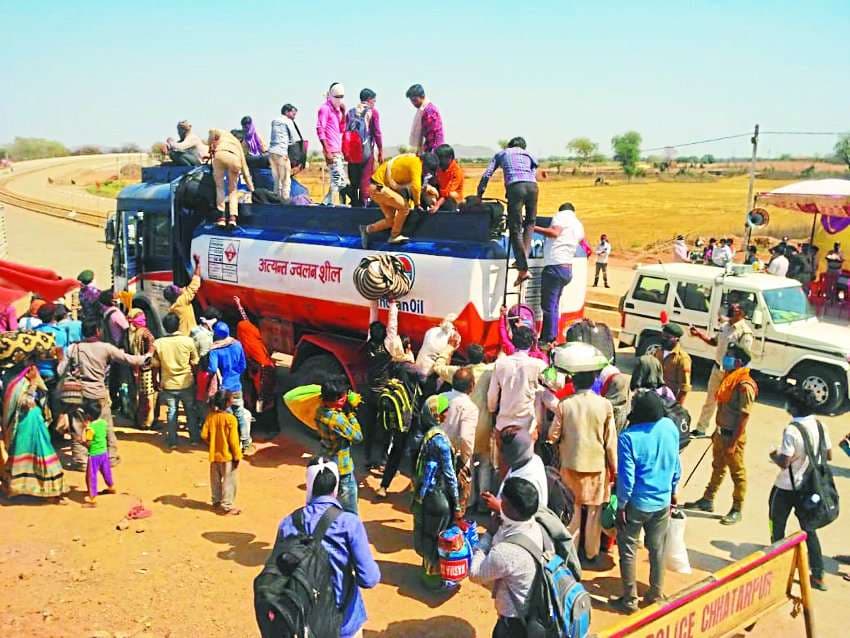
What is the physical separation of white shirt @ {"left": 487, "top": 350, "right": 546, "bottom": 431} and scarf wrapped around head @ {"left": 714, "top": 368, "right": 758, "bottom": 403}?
1857 mm

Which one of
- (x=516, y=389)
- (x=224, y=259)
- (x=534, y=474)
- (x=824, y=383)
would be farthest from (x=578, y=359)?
(x=824, y=383)

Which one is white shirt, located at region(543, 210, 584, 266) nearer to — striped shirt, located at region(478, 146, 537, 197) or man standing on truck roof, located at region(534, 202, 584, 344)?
man standing on truck roof, located at region(534, 202, 584, 344)

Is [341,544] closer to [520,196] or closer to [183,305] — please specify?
[520,196]

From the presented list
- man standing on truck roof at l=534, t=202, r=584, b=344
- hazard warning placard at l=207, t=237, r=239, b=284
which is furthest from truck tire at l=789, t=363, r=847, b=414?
hazard warning placard at l=207, t=237, r=239, b=284

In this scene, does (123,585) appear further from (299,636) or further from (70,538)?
(299,636)

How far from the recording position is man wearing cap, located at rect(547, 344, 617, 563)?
564cm

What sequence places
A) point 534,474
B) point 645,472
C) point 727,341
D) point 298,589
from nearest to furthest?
point 298,589 → point 534,474 → point 645,472 → point 727,341

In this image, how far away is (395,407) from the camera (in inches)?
280

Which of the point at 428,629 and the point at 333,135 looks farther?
the point at 333,135

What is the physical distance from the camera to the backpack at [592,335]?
7719 mm

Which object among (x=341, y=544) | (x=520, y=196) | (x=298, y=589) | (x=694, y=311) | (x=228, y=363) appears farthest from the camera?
(x=694, y=311)

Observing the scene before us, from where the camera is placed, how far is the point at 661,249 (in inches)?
1206

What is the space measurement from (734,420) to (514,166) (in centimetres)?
338

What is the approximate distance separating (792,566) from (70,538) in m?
5.94
